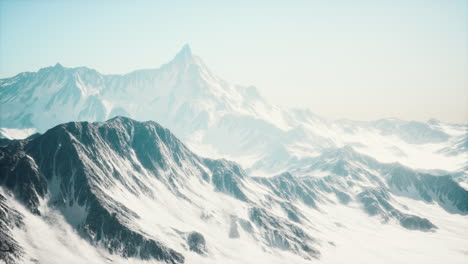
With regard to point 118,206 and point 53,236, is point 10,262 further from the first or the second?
point 118,206

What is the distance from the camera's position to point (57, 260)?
490ft

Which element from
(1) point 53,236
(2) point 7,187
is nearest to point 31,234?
(1) point 53,236

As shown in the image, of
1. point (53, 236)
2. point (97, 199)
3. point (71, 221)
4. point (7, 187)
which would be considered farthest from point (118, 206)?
point (7, 187)

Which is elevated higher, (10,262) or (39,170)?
(39,170)

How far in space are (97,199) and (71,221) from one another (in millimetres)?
17363

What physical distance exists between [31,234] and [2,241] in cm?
1821

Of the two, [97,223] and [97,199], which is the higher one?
[97,199]

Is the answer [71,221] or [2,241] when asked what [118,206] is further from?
[2,241]

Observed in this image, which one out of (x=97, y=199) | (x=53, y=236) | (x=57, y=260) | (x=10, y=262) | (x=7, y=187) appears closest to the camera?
(x=10, y=262)

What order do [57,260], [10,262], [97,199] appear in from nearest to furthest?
1. [10,262]
2. [57,260]
3. [97,199]

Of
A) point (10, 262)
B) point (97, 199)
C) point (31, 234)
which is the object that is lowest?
point (10, 262)

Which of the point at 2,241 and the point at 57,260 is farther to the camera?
the point at 57,260

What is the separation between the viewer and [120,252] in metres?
173

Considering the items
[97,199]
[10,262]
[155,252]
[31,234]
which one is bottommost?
[10,262]
